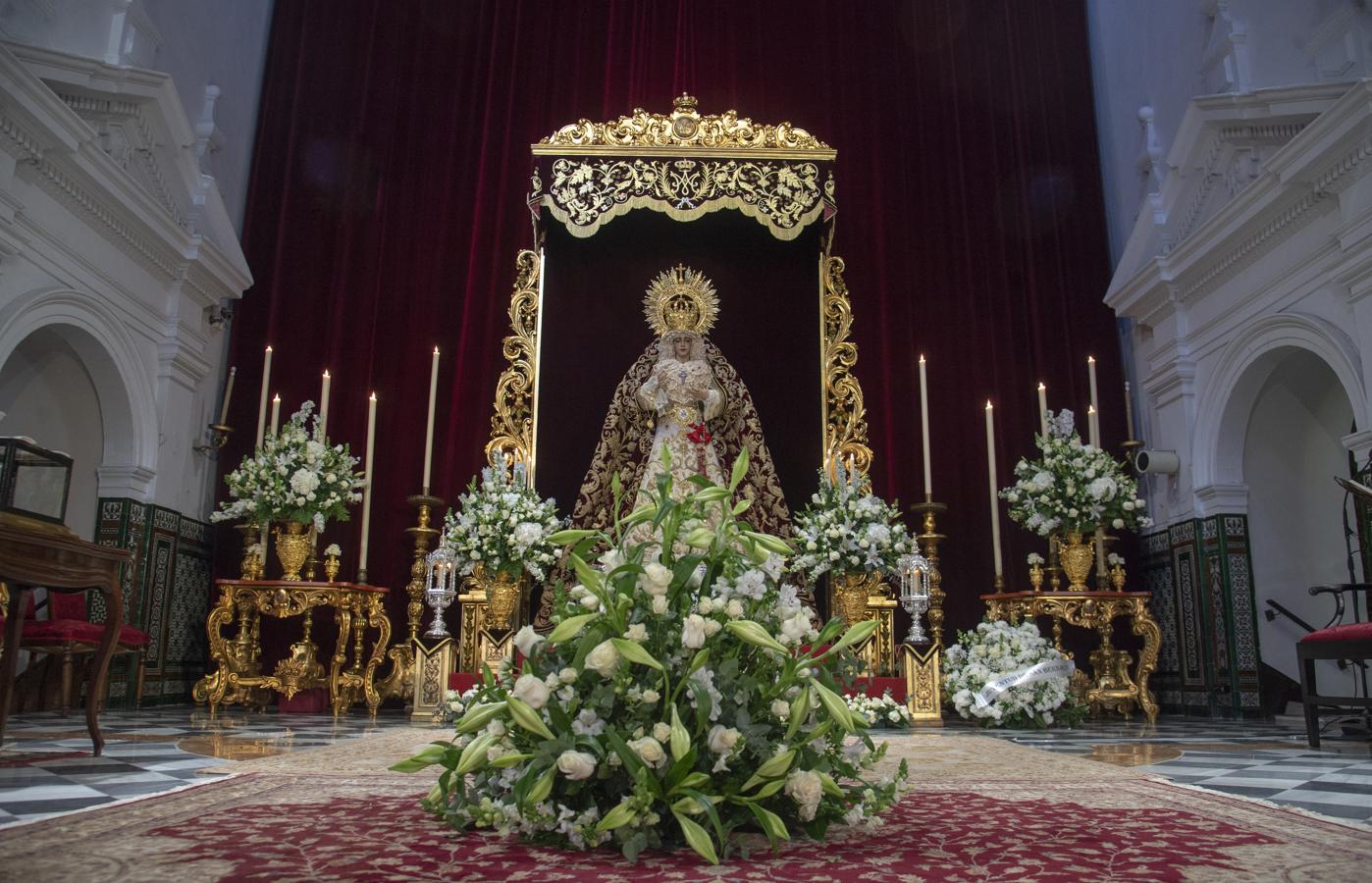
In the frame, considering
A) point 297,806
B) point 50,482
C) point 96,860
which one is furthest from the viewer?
point 50,482

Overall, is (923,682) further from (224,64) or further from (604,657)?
(224,64)

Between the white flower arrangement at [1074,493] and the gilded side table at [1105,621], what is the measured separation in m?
0.47

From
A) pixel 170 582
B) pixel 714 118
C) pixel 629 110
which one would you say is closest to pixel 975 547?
pixel 714 118

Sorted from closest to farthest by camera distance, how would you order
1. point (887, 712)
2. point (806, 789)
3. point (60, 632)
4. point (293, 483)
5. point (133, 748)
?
point (806, 789) < point (133, 748) < point (60, 632) < point (887, 712) < point (293, 483)

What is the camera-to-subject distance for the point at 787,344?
8.12m

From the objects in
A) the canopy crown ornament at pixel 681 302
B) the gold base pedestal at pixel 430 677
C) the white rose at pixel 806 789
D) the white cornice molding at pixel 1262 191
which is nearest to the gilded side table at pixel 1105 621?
the white cornice molding at pixel 1262 191

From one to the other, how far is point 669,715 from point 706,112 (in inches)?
301

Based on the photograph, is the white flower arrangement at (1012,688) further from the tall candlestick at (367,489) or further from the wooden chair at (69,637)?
the wooden chair at (69,637)

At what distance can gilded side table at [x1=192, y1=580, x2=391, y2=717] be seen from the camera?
21.5 ft

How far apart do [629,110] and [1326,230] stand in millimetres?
5331

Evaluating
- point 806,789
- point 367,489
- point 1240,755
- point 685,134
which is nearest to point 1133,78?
point 685,134

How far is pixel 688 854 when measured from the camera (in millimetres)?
2143

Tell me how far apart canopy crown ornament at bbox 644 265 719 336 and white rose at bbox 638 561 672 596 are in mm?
5657

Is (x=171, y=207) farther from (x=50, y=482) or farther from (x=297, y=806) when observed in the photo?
(x=297, y=806)
